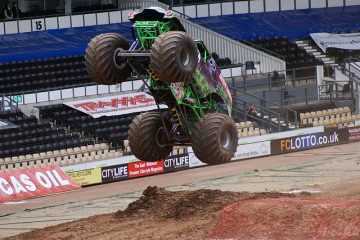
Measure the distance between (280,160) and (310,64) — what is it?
1100cm

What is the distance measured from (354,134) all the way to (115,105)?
1166cm

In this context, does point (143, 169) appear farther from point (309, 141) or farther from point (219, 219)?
point (219, 219)

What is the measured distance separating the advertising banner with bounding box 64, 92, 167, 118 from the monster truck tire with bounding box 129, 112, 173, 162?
20326 mm

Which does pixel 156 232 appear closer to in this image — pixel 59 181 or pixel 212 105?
pixel 212 105

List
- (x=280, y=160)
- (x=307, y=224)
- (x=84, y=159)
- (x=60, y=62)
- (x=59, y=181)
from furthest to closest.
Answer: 1. (x=60, y=62)
2. (x=280, y=160)
3. (x=84, y=159)
4. (x=59, y=181)
5. (x=307, y=224)

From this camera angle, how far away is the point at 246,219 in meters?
21.2

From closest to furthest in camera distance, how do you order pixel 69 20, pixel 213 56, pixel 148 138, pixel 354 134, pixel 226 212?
pixel 148 138 → pixel 226 212 → pixel 354 134 → pixel 213 56 → pixel 69 20

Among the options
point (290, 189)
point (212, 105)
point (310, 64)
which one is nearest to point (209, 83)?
point (212, 105)

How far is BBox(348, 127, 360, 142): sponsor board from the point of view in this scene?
4619cm

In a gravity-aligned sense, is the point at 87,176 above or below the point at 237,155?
above

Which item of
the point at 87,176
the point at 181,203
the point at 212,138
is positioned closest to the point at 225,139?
the point at 212,138

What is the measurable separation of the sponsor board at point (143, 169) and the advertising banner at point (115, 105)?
432 centimetres

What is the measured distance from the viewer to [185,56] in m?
19.0

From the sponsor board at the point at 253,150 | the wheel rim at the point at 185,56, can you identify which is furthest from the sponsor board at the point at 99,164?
the wheel rim at the point at 185,56
